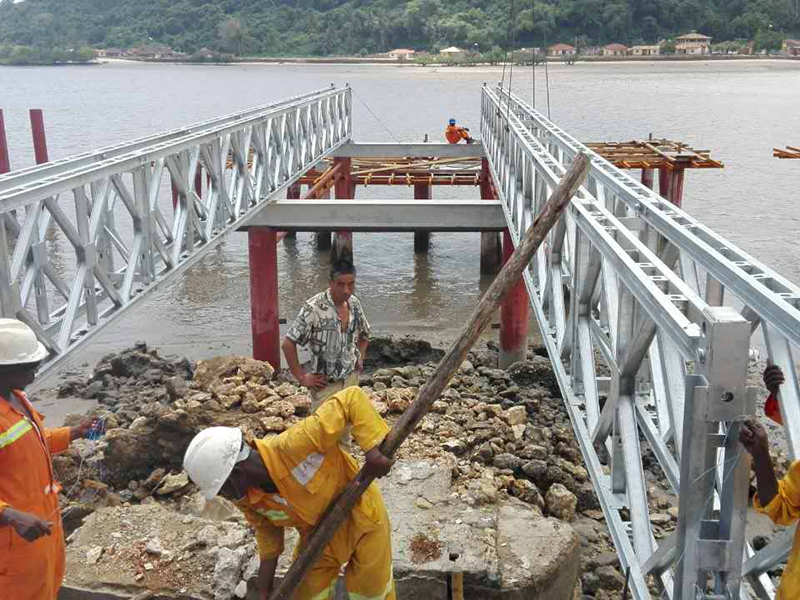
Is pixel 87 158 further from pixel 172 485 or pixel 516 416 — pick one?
pixel 516 416

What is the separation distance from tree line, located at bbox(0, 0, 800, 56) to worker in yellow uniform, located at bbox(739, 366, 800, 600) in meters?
28.3

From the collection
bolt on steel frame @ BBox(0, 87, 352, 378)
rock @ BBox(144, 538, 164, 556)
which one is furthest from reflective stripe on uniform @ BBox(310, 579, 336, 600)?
bolt on steel frame @ BBox(0, 87, 352, 378)

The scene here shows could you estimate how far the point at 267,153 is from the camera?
1170 centimetres

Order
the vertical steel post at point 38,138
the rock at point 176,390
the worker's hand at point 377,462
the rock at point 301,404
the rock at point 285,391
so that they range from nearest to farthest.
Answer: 1. the worker's hand at point 377,462
2. the rock at point 301,404
3. the rock at point 285,391
4. the rock at point 176,390
5. the vertical steel post at point 38,138

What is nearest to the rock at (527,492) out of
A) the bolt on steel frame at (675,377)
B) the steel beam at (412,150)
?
the bolt on steel frame at (675,377)

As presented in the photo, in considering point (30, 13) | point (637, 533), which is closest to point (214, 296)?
point (637, 533)

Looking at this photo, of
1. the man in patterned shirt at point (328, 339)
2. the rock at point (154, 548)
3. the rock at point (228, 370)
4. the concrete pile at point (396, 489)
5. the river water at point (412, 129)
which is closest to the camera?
the concrete pile at point (396, 489)

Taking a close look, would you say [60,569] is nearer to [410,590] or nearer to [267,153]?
[410,590]

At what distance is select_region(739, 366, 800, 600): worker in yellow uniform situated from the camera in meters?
2.62

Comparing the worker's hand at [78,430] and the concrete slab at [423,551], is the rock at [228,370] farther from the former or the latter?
the worker's hand at [78,430]

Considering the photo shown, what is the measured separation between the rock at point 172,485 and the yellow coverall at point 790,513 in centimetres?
522

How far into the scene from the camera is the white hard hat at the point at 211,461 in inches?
142

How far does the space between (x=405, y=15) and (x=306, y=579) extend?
84.9 metres

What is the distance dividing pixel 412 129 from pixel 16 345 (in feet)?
137
